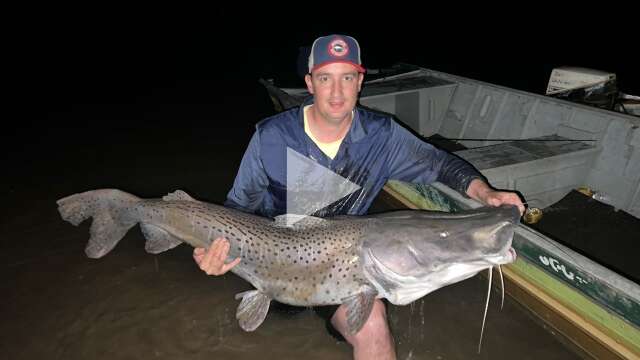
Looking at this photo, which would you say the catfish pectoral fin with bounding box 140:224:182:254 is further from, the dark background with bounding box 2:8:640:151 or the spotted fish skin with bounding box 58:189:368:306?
the dark background with bounding box 2:8:640:151

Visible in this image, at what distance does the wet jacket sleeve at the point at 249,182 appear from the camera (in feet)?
10.3

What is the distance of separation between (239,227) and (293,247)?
422 millimetres

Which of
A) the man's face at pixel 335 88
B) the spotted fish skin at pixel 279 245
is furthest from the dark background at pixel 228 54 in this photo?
the man's face at pixel 335 88

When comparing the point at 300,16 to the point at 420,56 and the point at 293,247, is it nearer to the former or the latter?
the point at 420,56

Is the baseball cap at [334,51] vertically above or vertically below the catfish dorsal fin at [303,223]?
above

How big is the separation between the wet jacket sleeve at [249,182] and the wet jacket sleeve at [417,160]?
1.06 meters

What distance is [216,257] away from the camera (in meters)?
2.80

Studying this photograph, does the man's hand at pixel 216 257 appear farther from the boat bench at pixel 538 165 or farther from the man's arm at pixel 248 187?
the boat bench at pixel 538 165

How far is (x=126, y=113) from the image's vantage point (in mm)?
10992

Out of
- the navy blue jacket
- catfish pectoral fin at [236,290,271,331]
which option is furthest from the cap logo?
catfish pectoral fin at [236,290,271,331]

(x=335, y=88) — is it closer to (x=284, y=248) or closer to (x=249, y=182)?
(x=249, y=182)

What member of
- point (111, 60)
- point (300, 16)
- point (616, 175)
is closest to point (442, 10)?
point (300, 16)

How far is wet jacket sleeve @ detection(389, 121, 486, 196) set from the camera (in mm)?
3109

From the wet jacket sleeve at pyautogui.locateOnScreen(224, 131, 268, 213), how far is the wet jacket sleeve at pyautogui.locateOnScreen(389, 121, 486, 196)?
3.48 feet
